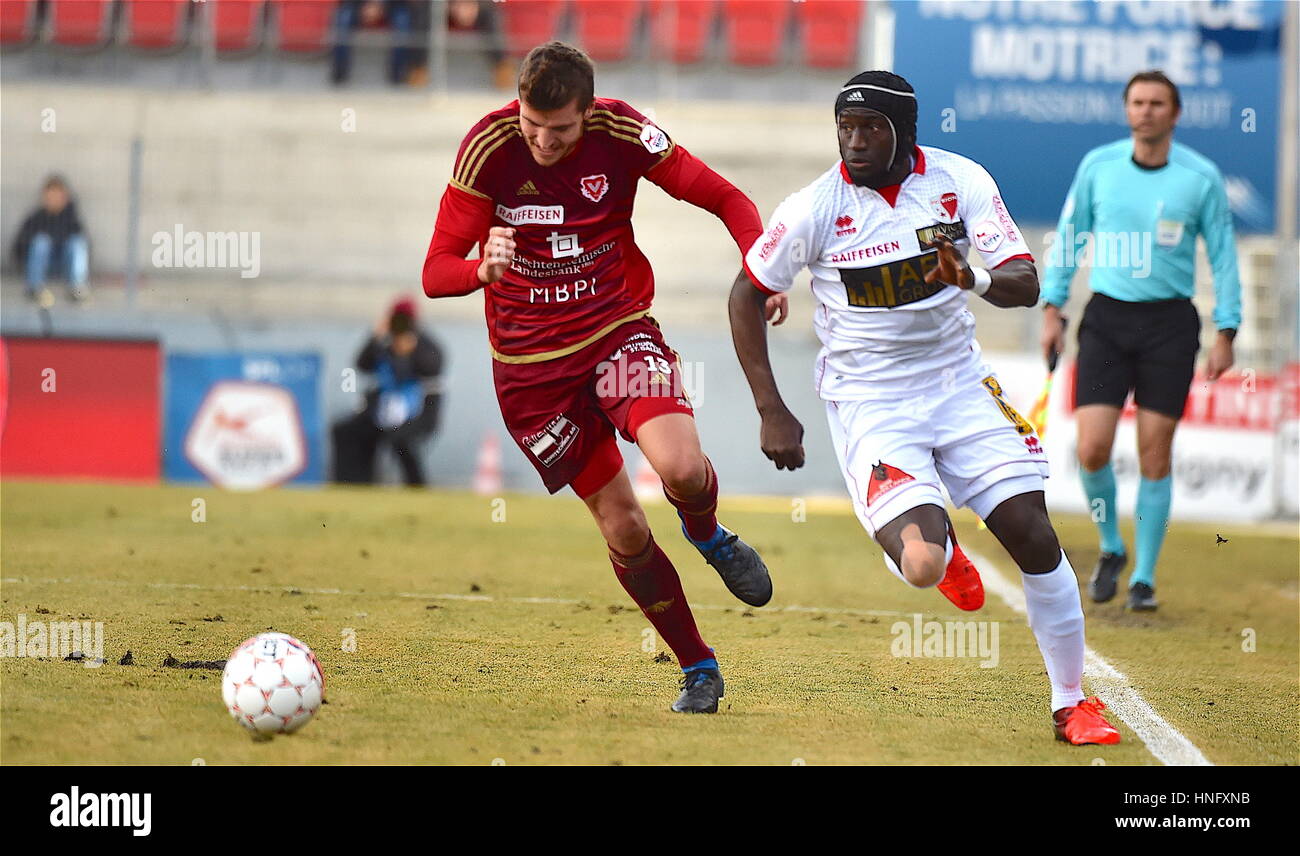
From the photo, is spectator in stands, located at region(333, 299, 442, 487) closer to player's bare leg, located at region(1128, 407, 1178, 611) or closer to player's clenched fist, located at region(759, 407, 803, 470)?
player's bare leg, located at region(1128, 407, 1178, 611)

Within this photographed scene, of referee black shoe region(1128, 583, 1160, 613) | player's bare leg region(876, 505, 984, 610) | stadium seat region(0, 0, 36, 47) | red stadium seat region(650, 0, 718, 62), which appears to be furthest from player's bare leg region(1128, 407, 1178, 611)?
stadium seat region(0, 0, 36, 47)

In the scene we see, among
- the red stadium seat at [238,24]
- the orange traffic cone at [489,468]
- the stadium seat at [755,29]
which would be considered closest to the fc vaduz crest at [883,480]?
the orange traffic cone at [489,468]

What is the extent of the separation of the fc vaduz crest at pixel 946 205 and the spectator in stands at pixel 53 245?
42.1 ft

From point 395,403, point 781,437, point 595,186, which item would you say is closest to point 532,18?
point 395,403

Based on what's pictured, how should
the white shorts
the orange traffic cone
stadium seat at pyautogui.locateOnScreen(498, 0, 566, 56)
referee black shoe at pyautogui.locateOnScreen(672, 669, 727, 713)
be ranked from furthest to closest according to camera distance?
1. stadium seat at pyautogui.locateOnScreen(498, 0, 566, 56)
2. the orange traffic cone
3. referee black shoe at pyautogui.locateOnScreen(672, 669, 727, 713)
4. the white shorts

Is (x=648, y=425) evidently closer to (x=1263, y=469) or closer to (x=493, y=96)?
(x=1263, y=469)

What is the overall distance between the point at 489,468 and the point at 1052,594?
38.4ft

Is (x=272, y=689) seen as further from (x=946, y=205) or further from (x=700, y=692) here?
(x=946, y=205)

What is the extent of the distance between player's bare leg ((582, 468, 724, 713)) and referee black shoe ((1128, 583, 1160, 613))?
12.0ft

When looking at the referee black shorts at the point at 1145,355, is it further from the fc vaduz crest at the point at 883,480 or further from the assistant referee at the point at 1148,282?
the fc vaduz crest at the point at 883,480

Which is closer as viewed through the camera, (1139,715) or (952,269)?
(952,269)

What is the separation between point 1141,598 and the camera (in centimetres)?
841

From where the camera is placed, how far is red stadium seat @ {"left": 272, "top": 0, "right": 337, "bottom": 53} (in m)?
20.2

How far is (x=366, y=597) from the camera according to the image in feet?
26.5
